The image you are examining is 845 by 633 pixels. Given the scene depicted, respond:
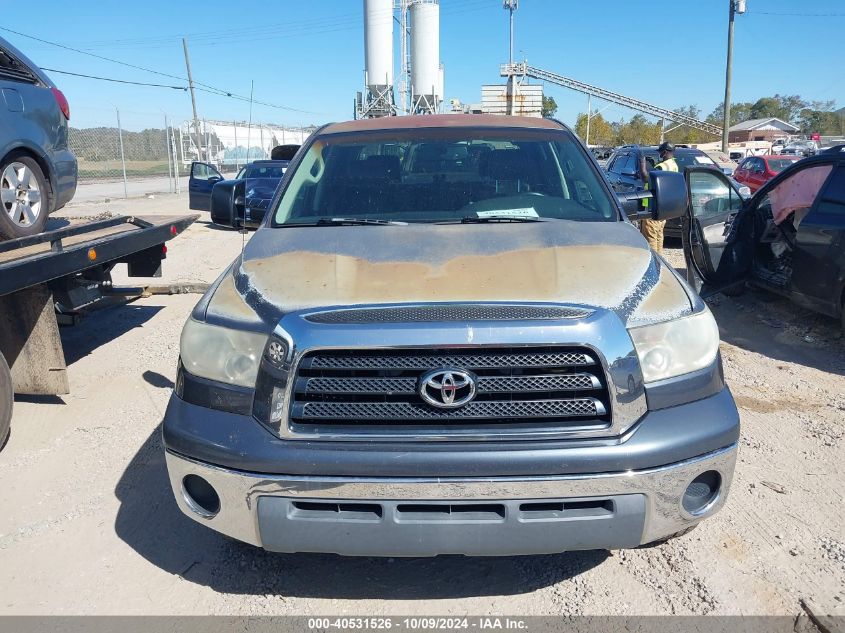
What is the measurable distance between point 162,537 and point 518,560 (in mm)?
1649

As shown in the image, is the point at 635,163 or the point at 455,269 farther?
the point at 635,163

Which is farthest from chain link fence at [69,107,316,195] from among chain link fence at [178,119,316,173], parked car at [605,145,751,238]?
parked car at [605,145,751,238]

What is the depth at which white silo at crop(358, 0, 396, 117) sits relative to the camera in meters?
28.1

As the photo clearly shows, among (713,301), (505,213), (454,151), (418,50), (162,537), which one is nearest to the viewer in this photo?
(162,537)

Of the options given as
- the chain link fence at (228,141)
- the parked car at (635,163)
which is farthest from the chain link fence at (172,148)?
the parked car at (635,163)

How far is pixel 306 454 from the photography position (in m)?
2.29

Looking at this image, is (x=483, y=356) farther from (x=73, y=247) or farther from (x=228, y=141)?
(x=228, y=141)

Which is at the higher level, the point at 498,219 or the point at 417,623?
the point at 498,219

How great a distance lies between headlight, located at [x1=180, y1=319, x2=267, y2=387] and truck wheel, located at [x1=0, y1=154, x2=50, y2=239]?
351 centimetres

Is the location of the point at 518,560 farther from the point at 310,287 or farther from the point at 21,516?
the point at 21,516

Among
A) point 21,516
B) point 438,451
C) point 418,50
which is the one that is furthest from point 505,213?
point 418,50

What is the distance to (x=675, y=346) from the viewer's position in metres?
2.46

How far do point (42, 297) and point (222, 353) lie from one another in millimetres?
2421

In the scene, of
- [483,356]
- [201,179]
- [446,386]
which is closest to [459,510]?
[446,386]
